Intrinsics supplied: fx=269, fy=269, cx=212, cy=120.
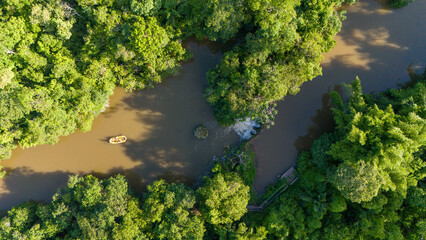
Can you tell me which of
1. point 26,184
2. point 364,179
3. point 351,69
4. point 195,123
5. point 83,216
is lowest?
point 83,216

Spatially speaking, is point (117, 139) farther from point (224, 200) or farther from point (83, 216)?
point (224, 200)

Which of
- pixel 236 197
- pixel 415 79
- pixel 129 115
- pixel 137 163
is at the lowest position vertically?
pixel 236 197

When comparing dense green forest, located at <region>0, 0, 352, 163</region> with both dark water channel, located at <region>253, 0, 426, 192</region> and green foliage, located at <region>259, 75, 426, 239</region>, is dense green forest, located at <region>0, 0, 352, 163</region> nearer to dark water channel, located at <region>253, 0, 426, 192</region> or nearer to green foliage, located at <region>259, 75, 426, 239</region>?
dark water channel, located at <region>253, 0, 426, 192</region>

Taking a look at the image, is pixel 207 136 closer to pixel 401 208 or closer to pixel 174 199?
pixel 174 199

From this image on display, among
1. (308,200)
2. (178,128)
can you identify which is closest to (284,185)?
(308,200)

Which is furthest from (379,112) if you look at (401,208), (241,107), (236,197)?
(236,197)

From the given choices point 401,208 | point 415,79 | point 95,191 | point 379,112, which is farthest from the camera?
point 415,79
